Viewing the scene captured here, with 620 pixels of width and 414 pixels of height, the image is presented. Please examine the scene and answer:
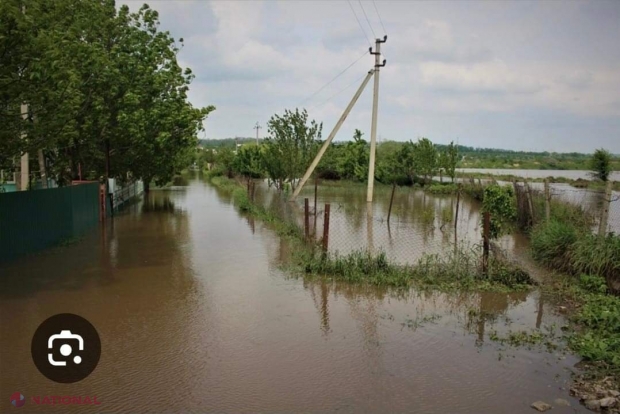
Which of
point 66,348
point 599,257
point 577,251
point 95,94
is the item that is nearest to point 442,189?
point 95,94

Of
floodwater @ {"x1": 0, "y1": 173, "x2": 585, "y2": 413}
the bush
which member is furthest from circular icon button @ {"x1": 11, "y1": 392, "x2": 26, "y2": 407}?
the bush

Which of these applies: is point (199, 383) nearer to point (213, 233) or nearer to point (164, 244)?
point (164, 244)

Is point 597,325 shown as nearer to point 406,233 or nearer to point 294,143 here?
point 406,233

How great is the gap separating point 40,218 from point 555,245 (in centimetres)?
1228

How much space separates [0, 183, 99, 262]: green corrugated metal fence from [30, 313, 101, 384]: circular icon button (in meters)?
4.69

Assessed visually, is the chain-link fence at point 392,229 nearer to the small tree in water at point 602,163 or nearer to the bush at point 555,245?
the bush at point 555,245

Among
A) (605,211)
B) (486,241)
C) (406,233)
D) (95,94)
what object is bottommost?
(406,233)

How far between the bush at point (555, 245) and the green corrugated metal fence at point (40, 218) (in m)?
11.9

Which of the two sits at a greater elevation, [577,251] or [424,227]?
[577,251]

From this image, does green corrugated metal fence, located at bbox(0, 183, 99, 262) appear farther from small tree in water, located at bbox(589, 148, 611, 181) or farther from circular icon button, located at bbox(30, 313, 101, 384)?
small tree in water, located at bbox(589, 148, 611, 181)

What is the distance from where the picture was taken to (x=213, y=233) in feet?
54.9

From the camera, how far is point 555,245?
37.1ft

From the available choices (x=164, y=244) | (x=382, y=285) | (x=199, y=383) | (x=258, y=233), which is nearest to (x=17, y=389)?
(x=199, y=383)

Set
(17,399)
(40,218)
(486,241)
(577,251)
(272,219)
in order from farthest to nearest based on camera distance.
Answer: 1. (272,219)
2. (40,218)
3. (577,251)
4. (486,241)
5. (17,399)
